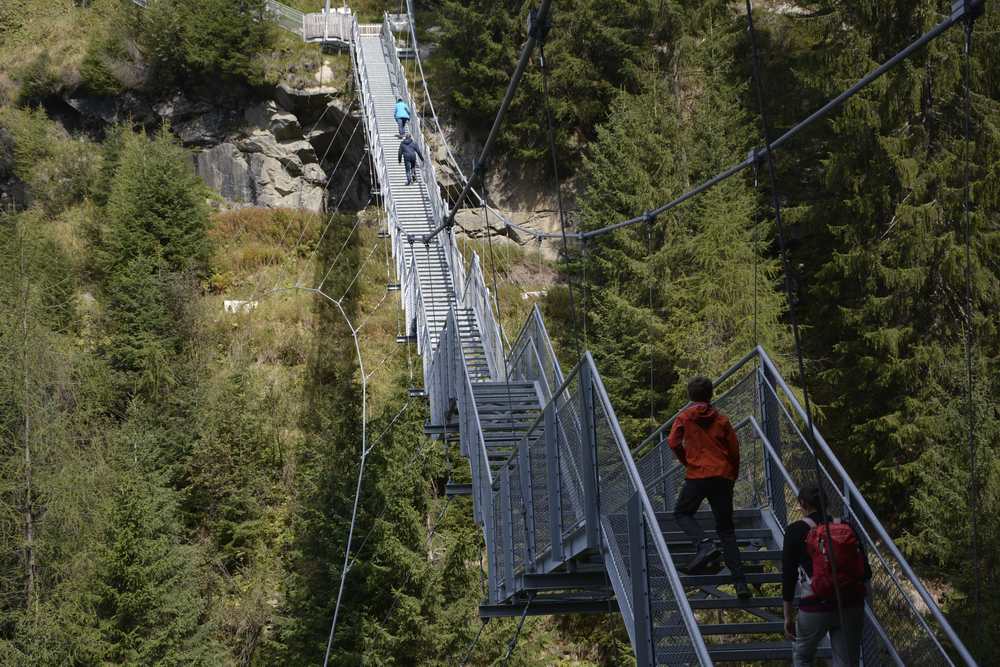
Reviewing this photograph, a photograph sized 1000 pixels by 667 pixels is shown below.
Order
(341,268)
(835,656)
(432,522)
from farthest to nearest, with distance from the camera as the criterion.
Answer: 1. (341,268)
2. (432,522)
3. (835,656)

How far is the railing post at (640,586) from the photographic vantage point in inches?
180

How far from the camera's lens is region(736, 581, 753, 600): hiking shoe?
4.95 m

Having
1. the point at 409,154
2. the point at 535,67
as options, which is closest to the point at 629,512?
the point at 409,154

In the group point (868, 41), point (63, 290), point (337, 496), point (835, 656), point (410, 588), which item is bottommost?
point (410, 588)

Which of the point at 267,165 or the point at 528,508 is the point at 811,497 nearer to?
the point at 528,508

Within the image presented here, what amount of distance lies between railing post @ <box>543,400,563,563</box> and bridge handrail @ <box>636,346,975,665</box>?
2.52 ft

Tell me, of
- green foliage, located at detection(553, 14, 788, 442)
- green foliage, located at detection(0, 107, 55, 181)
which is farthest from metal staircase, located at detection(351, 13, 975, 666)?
green foliage, located at detection(0, 107, 55, 181)

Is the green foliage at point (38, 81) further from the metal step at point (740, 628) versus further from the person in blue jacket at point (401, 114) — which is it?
the metal step at point (740, 628)

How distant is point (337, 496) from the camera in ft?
51.5

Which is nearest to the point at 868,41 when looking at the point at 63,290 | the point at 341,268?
the point at 341,268

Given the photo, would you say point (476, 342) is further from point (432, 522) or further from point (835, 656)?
point (835, 656)

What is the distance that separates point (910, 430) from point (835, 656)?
10.6 meters

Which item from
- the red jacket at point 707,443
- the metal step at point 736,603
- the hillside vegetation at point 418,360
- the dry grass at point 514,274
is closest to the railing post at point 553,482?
the red jacket at point 707,443

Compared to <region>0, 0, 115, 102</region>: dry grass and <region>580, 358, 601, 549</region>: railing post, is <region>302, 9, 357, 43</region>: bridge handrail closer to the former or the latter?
<region>0, 0, 115, 102</region>: dry grass
